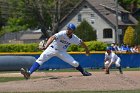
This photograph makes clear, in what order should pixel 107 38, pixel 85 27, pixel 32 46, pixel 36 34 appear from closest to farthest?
1. pixel 32 46
2. pixel 85 27
3. pixel 107 38
4. pixel 36 34

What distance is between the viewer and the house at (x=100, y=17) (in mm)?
72812

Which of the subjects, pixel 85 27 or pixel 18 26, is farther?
pixel 18 26

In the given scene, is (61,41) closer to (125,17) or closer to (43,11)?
(43,11)

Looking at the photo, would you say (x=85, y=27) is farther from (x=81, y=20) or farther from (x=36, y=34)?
(x=36, y=34)

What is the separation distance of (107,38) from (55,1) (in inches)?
439

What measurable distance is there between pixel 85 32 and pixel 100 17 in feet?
26.0

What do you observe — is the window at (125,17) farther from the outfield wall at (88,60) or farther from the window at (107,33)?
the outfield wall at (88,60)

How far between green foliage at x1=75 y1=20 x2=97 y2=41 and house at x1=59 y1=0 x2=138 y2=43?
3437 millimetres

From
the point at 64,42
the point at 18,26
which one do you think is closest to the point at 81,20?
the point at 18,26

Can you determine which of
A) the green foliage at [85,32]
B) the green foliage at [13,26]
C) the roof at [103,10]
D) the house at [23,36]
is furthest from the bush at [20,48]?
the green foliage at [13,26]

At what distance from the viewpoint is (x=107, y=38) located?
7381 cm

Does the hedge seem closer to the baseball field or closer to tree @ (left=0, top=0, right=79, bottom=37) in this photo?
tree @ (left=0, top=0, right=79, bottom=37)

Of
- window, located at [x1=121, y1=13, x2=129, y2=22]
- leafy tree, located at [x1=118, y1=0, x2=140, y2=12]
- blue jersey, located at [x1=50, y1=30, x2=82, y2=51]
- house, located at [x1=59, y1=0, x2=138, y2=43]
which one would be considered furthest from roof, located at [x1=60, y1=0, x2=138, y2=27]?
blue jersey, located at [x1=50, y1=30, x2=82, y2=51]

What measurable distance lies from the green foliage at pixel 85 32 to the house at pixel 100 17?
3.44 meters
